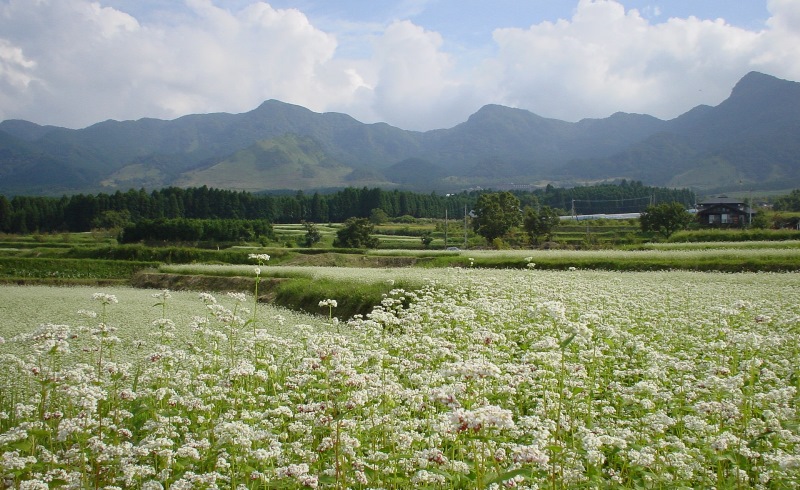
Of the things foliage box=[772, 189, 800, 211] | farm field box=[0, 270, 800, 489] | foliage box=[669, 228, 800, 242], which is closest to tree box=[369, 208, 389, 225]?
foliage box=[669, 228, 800, 242]

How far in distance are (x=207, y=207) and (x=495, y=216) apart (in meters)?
75.8

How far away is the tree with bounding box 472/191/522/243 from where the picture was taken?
2864 inches

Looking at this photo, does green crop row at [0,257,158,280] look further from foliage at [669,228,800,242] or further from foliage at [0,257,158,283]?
foliage at [669,228,800,242]

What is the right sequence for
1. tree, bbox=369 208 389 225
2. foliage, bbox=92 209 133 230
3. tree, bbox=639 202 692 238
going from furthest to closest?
1. tree, bbox=369 208 389 225
2. foliage, bbox=92 209 133 230
3. tree, bbox=639 202 692 238

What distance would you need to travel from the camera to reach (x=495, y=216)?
72688mm

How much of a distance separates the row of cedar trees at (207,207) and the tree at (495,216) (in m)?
57.3

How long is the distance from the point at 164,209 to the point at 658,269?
106861 millimetres

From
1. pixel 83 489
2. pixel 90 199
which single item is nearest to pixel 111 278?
pixel 83 489

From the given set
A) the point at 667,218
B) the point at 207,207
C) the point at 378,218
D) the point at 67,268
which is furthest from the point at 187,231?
the point at 667,218

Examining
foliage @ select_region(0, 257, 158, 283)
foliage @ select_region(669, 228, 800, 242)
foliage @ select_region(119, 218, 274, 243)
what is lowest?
foliage @ select_region(0, 257, 158, 283)

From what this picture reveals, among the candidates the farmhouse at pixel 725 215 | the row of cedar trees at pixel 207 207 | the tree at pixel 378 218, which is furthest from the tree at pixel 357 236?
the farmhouse at pixel 725 215

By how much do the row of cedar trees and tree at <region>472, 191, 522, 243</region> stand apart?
57284 mm

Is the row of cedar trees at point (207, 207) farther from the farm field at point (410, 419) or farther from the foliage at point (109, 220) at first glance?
the farm field at point (410, 419)

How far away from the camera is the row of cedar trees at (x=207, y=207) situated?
105 m
